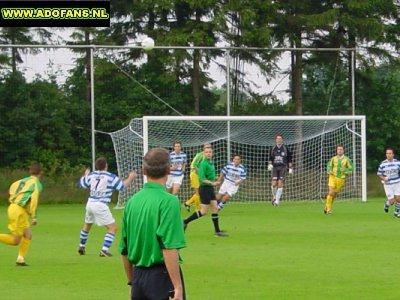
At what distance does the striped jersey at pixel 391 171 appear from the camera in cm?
2744

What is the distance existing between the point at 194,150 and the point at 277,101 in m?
5.75

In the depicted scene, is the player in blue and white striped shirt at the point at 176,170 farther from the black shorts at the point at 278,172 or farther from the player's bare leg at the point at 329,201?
the black shorts at the point at 278,172

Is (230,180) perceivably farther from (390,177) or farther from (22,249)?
(22,249)

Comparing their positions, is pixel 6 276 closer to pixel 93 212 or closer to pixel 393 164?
pixel 93 212

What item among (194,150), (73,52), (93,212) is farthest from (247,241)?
(73,52)

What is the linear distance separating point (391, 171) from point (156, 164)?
20701mm

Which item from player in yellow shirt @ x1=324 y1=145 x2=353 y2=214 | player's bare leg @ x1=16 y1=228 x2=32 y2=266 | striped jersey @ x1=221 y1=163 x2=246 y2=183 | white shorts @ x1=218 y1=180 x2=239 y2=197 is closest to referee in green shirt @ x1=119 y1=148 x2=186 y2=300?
player's bare leg @ x1=16 y1=228 x2=32 y2=266

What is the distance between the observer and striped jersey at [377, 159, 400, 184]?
27.4 m

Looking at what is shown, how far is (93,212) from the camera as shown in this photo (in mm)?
17391

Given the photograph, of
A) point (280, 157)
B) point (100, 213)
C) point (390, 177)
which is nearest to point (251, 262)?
point (100, 213)

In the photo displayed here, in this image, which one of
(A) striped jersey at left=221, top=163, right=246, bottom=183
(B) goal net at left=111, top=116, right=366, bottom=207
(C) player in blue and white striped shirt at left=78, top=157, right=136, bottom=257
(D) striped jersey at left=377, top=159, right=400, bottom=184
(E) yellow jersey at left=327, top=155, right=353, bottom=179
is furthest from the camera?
(B) goal net at left=111, top=116, right=366, bottom=207

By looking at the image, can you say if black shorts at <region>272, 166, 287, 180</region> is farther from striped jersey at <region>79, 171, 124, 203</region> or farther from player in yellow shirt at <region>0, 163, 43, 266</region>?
player in yellow shirt at <region>0, 163, 43, 266</region>

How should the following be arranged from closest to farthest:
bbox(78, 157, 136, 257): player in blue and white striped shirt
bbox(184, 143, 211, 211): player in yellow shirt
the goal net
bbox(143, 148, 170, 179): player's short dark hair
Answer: bbox(143, 148, 170, 179): player's short dark hair
bbox(78, 157, 136, 257): player in blue and white striped shirt
bbox(184, 143, 211, 211): player in yellow shirt
the goal net

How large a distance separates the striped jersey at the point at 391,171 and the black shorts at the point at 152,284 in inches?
802
